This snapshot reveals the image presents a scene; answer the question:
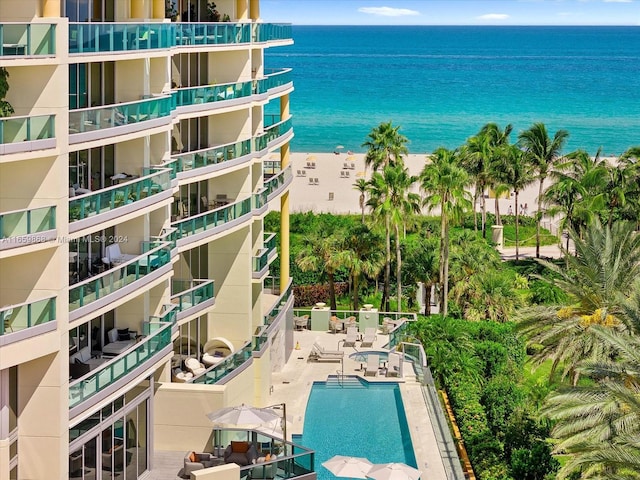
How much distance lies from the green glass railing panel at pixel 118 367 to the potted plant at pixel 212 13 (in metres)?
12.3

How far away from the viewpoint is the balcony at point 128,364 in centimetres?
2677

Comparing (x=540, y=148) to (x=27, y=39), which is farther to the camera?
(x=540, y=148)

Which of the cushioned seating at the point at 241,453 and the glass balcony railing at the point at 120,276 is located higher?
the glass balcony railing at the point at 120,276

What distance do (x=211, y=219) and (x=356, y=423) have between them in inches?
335

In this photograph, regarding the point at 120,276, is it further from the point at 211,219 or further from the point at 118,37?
the point at 211,219

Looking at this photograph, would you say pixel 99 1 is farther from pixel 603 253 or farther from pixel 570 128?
pixel 570 128

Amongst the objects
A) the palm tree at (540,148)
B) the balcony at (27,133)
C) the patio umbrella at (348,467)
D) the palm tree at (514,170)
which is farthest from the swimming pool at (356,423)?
the palm tree at (540,148)

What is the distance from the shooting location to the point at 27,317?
24.7 metres

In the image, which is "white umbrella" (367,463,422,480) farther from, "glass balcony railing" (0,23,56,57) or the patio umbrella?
"glass balcony railing" (0,23,56,57)

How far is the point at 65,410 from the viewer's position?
25859 mm

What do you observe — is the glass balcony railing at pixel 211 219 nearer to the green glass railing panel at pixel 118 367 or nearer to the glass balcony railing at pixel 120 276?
the glass balcony railing at pixel 120 276

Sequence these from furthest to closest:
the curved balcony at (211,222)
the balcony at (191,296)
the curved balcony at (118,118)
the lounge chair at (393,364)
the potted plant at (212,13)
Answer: the lounge chair at (393,364) < the potted plant at (212,13) < the curved balcony at (211,222) < the balcony at (191,296) < the curved balcony at (118,118)

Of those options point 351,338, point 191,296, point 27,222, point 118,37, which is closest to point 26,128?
point 27,222

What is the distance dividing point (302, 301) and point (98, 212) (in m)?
30.3
